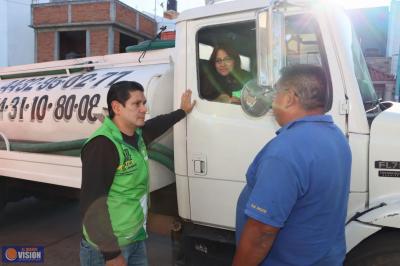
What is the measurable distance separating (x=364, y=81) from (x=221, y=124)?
0.94 meters

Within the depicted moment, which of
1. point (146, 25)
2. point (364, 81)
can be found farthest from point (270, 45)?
point (146, 25)

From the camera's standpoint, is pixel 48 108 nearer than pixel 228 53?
No

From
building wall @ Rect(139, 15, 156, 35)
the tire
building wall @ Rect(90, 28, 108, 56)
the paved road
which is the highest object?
building wall @ Rect(139, 15, 156, 35)

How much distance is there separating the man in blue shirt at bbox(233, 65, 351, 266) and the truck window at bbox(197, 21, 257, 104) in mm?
1001

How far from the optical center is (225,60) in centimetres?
285

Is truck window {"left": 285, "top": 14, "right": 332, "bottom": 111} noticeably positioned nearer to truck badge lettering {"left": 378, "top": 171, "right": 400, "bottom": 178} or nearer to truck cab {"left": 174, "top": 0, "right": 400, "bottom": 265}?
truck cab {"left": 174, "top": 0, "right": 400, "bottom": 265}

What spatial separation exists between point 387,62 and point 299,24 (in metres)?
16.8

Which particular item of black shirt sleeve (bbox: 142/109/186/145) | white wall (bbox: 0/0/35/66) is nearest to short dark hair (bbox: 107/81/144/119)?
black shirt sleeve (bbox: 142/109/186/145)

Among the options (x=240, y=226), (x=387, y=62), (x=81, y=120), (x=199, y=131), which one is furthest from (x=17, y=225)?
(x=387, y=62)

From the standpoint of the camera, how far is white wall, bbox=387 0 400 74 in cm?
1775

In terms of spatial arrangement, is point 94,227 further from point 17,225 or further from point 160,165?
point 17,225

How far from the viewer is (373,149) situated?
94.7 inches

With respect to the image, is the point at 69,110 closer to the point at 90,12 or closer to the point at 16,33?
the point at 90,12

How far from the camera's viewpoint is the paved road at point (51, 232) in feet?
14.8
